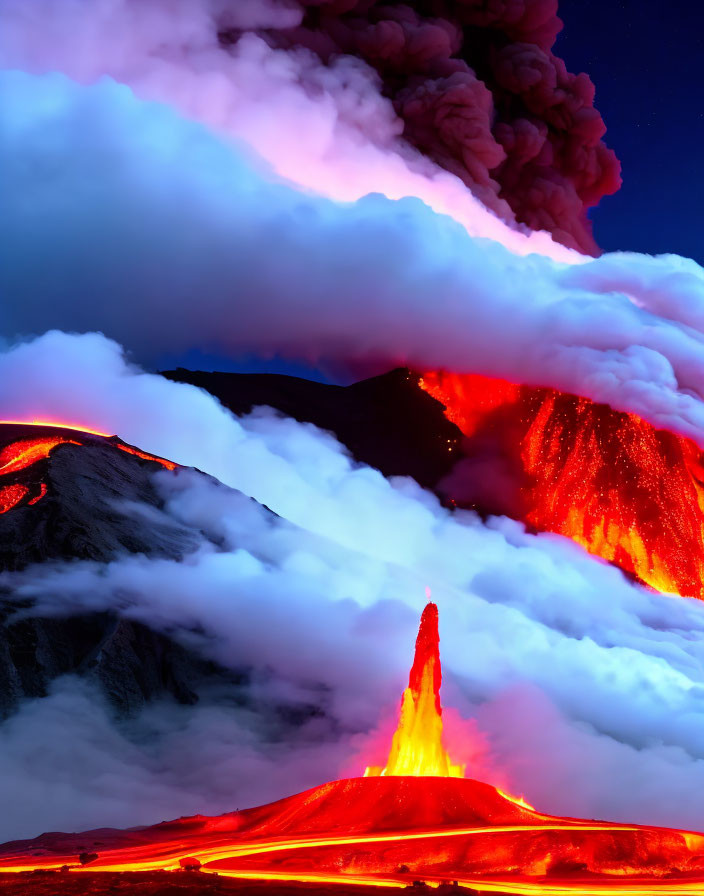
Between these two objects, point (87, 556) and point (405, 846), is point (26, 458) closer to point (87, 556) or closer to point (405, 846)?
point (87, 556)

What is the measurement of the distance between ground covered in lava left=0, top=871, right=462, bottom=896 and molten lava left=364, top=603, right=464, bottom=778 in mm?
20430

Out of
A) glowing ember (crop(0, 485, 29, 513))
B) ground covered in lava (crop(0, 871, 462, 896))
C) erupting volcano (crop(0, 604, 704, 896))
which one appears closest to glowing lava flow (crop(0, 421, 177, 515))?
glowing ember (crop(0, 485, 29, 513))

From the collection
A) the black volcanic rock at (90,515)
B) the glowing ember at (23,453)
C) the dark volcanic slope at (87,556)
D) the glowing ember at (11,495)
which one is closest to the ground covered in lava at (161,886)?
the dark volcanic slope at (87,556)

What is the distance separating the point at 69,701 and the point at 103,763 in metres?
6.60

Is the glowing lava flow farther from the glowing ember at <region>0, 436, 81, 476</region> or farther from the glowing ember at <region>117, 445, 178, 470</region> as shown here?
the glowing ember at <region>117, 445, 178, 470</region>

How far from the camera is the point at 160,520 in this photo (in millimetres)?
129875

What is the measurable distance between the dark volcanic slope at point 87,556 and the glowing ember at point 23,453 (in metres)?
0.74

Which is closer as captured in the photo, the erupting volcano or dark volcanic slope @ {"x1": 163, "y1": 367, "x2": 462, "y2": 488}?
the erupting volcano

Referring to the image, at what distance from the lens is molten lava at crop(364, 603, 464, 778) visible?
6531cm

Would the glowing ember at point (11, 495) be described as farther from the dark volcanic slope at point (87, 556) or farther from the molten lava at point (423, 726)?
the molten lava at point (423, 726)

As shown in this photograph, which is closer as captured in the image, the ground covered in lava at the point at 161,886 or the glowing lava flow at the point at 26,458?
the ground covered in lava at the point at 161,886

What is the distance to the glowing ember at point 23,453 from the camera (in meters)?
118

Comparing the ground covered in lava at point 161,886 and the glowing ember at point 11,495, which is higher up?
the glowing ember at point 11,495

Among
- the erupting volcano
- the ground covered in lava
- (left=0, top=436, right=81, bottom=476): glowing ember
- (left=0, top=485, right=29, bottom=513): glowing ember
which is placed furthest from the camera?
(left=0, top=436, right=81, bottom=476): glowing ember
